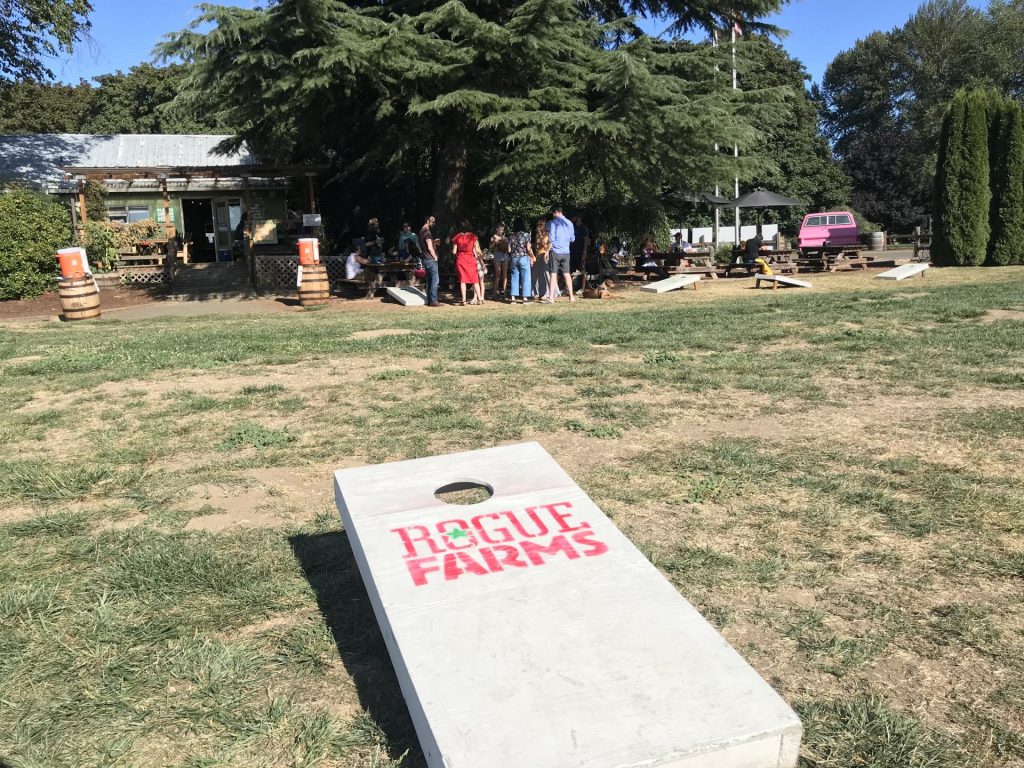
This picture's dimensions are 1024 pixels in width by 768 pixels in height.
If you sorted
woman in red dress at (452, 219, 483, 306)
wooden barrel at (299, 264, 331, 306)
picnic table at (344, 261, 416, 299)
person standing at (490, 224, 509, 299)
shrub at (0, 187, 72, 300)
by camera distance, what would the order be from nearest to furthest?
woman in red dress at (452, 219, 483, 306) → wooden barrel at (299, 264, 331, 306) → person standing at (490, 224, 509, 299) → picnic table at (344, 261, 416, 299) → shrub at (0, 187, 72, 300)

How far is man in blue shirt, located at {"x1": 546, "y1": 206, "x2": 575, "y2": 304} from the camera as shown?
1479 cm

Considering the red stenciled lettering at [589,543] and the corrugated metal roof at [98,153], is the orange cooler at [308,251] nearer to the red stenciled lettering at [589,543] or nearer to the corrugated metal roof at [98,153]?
the red stenciled lettering at [589,543]

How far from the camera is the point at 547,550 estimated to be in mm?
2764

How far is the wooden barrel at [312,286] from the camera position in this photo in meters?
16.1

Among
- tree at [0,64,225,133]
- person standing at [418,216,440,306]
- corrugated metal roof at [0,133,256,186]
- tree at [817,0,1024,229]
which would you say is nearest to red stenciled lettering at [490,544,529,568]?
person standing at [418,216,440,306]

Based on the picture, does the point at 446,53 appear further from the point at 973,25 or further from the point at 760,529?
the point at 973,25

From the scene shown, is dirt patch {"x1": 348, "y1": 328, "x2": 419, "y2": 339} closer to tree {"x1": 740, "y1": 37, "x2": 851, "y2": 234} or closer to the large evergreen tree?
the large evergreen tree

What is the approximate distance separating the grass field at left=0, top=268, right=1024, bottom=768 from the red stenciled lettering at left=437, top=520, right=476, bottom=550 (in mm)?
477

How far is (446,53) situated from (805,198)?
40.6 metres

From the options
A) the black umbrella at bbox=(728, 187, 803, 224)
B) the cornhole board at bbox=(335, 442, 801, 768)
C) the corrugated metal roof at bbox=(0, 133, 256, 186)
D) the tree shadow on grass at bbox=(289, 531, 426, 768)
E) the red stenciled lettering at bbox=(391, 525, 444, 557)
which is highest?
the corrugated metal roof at bbox=(0, 133, 256, 186)

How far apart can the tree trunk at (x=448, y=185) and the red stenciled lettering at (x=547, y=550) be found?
1634 cm

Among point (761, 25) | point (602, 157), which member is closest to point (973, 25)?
point (761, 25)

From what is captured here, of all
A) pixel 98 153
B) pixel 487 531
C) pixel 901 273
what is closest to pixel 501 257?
pixel 901 273

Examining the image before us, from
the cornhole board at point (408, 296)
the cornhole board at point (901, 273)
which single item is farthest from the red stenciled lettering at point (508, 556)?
the cornhole board at point (901, 273)
